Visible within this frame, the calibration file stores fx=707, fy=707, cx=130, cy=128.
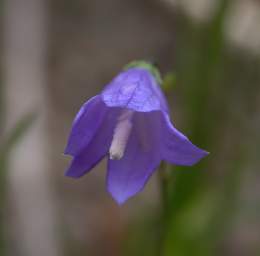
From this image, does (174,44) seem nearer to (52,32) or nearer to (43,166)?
(52,32)

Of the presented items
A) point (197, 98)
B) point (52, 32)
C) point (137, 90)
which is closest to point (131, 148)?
point (137, 90)

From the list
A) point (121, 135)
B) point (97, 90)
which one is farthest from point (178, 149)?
point (97, 90)

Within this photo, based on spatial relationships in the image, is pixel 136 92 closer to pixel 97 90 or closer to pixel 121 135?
pixel 121 135

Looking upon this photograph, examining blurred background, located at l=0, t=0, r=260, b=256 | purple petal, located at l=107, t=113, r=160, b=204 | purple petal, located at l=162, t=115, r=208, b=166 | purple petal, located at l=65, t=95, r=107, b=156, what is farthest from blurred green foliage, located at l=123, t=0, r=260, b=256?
purple petal, located at l=162, t=115, r=208, b=166

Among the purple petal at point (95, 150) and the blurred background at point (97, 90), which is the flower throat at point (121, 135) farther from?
the blurred background at point (97, 90)

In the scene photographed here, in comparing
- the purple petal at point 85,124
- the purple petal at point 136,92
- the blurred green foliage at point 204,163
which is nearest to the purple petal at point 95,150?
the purple petal at point 85,124

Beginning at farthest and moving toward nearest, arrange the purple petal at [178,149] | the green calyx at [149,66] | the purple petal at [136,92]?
1. the green calyx at [149,66]
2. the purple petal at [136,92]
3. the purple petal at [178,149]

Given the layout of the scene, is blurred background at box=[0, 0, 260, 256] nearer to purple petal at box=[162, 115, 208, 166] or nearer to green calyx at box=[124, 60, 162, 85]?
green calyx at box=[124, 60, 162, 85]
